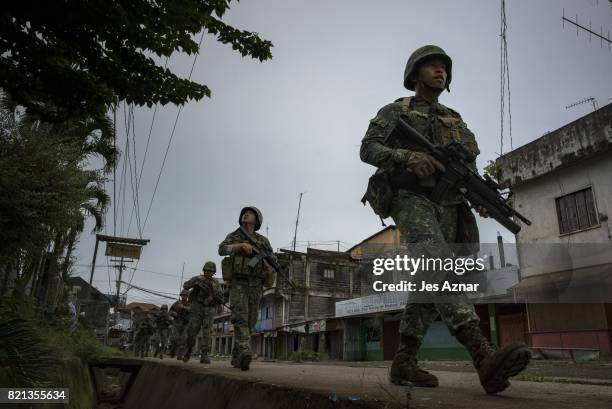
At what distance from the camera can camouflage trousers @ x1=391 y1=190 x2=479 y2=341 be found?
7.49 feet

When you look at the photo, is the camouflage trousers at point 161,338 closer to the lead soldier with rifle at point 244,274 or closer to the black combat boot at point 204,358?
the black combat boot at point 204,358

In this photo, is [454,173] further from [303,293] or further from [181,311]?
[303,293]

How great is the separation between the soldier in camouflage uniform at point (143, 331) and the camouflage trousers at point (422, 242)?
56.7 ft

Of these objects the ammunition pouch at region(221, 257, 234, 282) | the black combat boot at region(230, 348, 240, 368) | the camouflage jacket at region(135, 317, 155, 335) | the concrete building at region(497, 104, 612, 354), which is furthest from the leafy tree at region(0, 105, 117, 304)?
the concrete building at region(497, 104, 612, 354)

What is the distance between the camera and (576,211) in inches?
549

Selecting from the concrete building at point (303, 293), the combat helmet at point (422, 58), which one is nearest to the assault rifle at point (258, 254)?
the combat helmet at point (422, 58)

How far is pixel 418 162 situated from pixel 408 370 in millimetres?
1181

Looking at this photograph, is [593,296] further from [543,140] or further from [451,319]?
[451,319]

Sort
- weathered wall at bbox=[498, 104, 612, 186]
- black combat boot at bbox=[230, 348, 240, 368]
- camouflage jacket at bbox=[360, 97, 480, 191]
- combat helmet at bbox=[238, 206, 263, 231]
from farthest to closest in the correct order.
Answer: weathered wall at bbox=[498, 104, 612, 186] → combat helmet at bbox=[238, 206, 263, 231] → black combat boot at bbox=[230, 348, 240, 368] → camouflage jacket at bbox=[360, 97, 480, 191]

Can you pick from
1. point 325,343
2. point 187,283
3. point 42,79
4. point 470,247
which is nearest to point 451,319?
point 470,247

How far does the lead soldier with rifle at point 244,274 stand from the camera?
17.9 feet

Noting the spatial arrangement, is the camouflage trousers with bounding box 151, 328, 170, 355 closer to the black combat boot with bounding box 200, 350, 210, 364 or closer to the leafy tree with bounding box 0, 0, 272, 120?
the black combat boot with bounding box 200, 350, 210, 364

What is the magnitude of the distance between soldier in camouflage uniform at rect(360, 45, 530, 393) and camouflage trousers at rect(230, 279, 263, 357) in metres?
3.09

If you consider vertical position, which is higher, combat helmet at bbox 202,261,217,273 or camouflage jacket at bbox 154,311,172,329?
combat helmet at bbox 202,261,217,273
